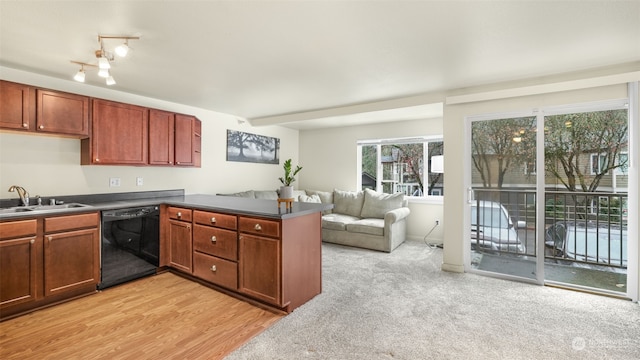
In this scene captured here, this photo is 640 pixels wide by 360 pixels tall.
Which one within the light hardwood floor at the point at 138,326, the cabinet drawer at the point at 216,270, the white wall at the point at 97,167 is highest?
the white wall at the point at 97,167

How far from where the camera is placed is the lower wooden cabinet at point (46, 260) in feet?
7.83

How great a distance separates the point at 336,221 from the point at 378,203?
82 cm

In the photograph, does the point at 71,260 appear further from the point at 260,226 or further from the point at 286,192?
the point at 286,192

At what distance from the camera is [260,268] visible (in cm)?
258

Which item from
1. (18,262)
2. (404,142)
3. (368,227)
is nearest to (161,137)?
(18,262)

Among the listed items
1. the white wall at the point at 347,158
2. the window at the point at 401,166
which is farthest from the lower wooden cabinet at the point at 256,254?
the window at the point at 401,166

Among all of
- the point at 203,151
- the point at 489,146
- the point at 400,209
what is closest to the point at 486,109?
the point at 489,146

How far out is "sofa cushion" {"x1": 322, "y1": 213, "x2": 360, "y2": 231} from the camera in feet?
15.8

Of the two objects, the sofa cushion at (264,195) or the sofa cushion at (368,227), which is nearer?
the sofa cushion at (368,227)

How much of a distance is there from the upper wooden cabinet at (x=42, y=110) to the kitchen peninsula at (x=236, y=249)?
79cm

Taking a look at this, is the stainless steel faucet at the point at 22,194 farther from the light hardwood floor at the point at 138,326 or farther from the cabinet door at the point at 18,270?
the light hardwood floor at the point at 138,326

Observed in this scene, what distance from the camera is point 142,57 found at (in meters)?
2.61

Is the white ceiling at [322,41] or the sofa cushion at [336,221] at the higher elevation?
the white ceiling at [322,41]

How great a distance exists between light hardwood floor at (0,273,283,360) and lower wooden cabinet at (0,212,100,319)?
14 centimetres
